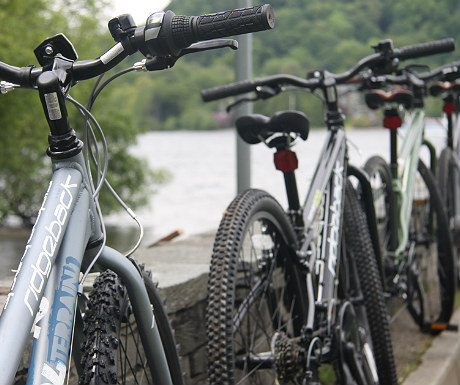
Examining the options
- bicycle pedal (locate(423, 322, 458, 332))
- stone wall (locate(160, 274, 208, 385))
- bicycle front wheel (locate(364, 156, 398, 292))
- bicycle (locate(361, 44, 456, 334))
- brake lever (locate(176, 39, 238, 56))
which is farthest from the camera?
bicycle pedal (locate(423, 322, 458, 332))

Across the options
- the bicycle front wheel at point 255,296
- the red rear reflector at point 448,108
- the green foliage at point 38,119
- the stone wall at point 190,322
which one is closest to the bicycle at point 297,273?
the bicycle front wheel at point 255,296

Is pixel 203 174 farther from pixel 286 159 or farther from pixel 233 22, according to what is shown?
pixel 233 22

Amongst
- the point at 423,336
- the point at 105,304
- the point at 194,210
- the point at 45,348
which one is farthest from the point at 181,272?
the point at 194,210

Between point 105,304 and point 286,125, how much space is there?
3.26 ft

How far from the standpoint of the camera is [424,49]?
108 inches

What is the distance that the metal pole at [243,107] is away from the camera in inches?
129

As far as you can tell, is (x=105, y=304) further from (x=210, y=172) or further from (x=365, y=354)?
(x=210, y=172)

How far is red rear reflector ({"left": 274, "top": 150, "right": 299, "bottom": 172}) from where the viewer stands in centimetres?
221

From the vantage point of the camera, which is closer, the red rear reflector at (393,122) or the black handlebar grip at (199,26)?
the black handlebar grip at (199,26)

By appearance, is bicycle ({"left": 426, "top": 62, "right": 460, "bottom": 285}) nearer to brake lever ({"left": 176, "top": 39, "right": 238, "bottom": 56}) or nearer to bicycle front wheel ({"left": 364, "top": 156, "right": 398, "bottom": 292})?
bicycle front wheel ({"left": 364, "top": 156, "right": 398, "bottom": 292})

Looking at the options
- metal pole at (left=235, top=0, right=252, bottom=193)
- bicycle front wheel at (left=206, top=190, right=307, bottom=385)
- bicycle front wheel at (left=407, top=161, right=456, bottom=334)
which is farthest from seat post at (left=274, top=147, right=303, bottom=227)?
bicycle front wheel at (left=407, top=161, right=456, bottom=334)

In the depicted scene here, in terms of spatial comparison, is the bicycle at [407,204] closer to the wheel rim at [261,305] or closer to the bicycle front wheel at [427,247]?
the bicycle front wheel at [427,247]

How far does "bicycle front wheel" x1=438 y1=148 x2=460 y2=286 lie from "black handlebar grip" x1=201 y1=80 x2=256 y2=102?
170cm

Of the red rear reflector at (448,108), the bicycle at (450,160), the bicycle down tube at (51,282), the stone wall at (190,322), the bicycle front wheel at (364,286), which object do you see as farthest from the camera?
the red rear reflector at (448,108)
